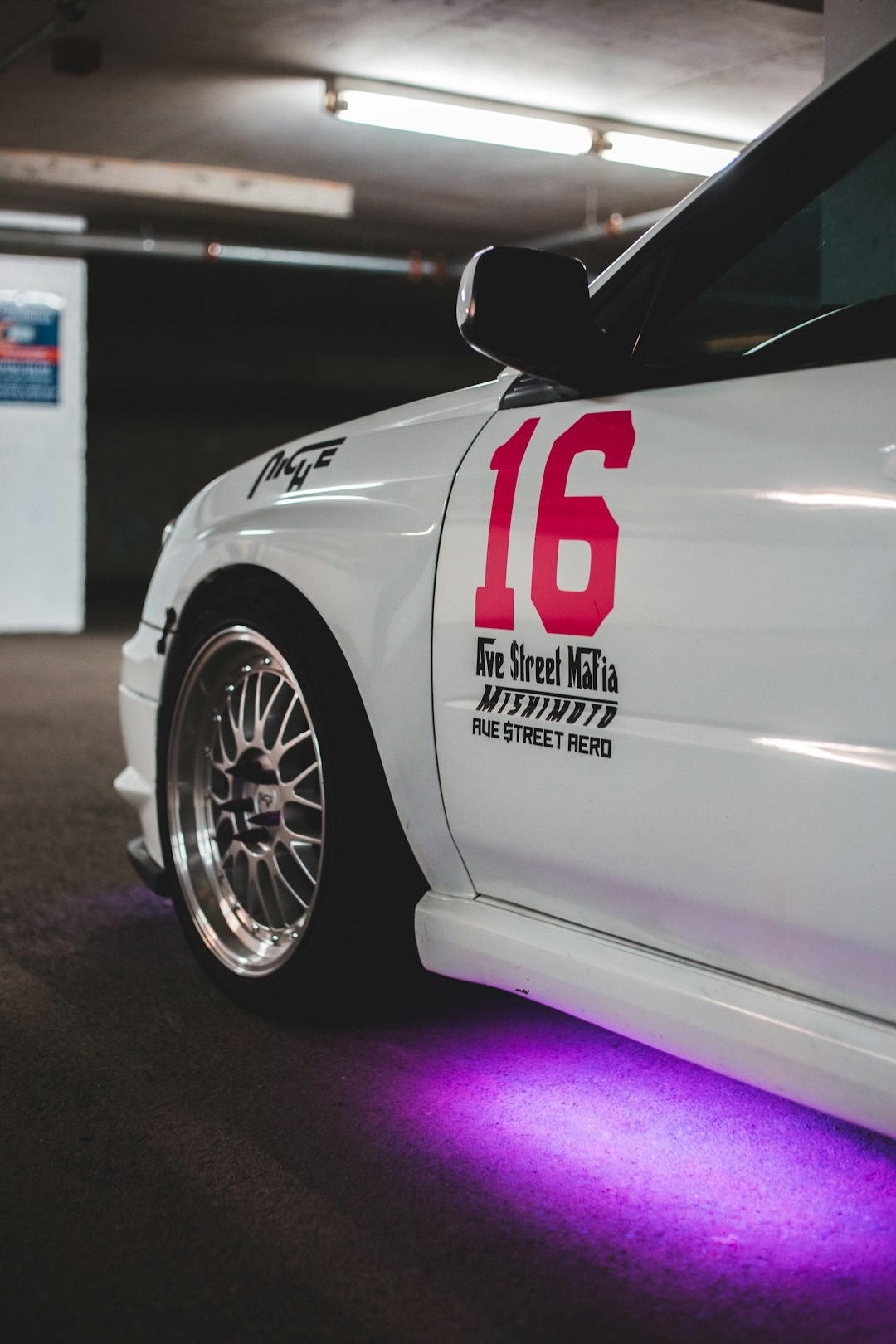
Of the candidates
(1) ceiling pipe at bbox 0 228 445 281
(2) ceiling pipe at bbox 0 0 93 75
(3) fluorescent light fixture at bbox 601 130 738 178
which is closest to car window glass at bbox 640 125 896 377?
(2) ceiling pipe at bbox 0 0 93 75

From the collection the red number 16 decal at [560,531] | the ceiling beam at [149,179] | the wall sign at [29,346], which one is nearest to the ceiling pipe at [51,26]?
the ceiling beam at [149,179]

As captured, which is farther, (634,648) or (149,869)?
(149,869)

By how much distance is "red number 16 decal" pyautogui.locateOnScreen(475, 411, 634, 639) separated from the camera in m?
1.98

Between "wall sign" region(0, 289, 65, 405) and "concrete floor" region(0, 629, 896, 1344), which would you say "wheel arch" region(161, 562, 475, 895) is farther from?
"wall sign" region(0, 289, 65, 405)

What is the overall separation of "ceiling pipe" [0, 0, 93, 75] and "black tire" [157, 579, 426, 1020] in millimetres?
5011

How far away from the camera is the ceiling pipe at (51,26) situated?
6707 millimetres

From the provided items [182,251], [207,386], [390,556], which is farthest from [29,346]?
[390,556]

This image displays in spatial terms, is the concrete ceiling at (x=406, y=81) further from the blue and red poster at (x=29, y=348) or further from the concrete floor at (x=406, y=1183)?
the concrete floor at (x=406, y=1183)

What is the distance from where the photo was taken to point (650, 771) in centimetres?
192

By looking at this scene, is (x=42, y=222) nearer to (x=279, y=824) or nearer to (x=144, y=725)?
(x=144, y=725)

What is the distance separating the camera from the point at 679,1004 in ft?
6.33

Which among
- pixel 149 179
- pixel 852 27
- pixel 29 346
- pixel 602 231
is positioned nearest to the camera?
pixel 852 27

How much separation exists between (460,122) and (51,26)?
9.21ft

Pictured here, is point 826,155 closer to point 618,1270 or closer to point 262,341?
point 618,1270
